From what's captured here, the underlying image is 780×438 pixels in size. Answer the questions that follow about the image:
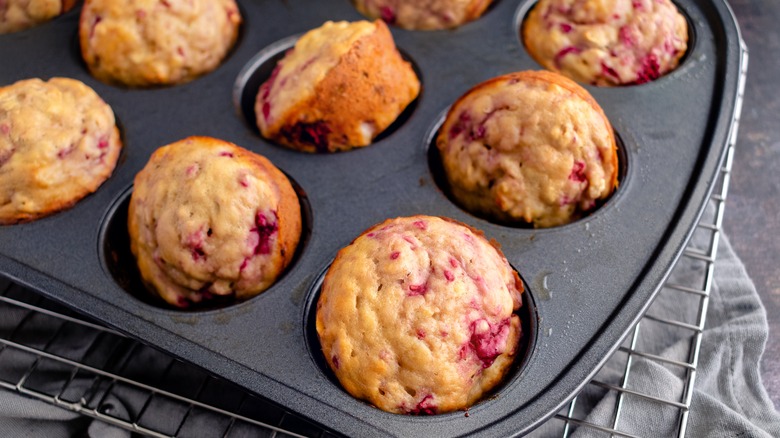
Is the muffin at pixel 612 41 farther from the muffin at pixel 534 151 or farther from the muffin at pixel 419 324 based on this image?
the muffin at pixel 419 324

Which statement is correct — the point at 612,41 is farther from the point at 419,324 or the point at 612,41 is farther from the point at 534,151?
the point at 419,324

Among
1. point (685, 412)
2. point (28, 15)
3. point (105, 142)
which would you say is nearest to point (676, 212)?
point (685, 412)

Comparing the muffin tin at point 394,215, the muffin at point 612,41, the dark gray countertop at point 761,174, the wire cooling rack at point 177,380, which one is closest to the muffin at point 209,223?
the muffin tin at point 394,215

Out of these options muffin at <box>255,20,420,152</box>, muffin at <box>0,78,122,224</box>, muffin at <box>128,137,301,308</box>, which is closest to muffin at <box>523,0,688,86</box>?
muffin at <box>255,20,420,152</box>

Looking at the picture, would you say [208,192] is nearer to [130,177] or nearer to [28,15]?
[130,177]

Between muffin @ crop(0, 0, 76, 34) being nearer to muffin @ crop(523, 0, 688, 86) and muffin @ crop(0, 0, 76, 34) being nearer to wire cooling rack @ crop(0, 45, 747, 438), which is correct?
wire cooling rack @ crop(0, 45, 747, 438)

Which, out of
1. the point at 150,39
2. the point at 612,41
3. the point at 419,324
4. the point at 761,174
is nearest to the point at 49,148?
the point at 150,39
